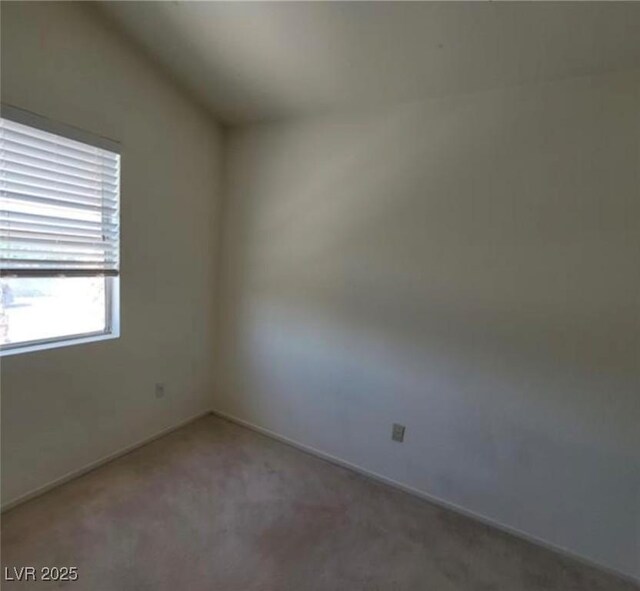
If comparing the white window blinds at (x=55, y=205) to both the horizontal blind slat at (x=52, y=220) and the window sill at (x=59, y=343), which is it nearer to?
the horizontal blind slat at (x=52, y=220)

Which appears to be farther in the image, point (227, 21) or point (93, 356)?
point (93, 356)

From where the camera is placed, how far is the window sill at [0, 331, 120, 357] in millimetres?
1863

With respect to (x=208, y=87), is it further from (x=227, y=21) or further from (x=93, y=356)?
(x=93, y=356)

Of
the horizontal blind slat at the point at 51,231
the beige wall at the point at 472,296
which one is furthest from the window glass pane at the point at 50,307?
the beige wall at the point at 472,296

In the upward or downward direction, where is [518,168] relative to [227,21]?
downward

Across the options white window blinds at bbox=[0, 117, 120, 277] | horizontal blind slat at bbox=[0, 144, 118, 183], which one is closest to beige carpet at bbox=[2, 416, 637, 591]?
white window blinds at bbox=[0, 117, 120, 277]

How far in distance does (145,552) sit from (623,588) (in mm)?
2254

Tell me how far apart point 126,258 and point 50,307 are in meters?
0.50

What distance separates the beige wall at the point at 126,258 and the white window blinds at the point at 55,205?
3.8 inches

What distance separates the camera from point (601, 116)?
5.56 feet

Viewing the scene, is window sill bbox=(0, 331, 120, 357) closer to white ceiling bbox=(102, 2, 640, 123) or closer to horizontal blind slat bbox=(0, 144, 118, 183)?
horizontal blind slat bbox=(0, 144, 118, 183)

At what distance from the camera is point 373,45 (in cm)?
180

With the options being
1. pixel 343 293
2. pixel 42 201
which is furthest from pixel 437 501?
pixel 42 201

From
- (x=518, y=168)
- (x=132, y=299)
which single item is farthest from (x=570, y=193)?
(x=132, y=299)
